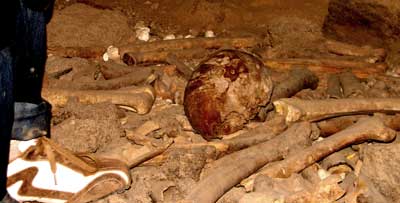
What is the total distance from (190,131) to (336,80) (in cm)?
122

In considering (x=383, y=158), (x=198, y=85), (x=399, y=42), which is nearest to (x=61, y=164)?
(x=198, y=85)

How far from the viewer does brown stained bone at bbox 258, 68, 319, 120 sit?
301 centimetres

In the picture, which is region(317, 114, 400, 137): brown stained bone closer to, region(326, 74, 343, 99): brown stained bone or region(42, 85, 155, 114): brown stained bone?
region(326, 74, 343, 99): brown stained bone

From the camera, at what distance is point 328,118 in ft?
9.50

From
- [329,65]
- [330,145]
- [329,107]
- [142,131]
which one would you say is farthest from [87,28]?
[330,145]

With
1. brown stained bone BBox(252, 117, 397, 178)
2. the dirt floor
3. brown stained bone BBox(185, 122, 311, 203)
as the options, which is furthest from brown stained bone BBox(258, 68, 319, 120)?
brown stained bone BBox(252, 117, 397, 178)

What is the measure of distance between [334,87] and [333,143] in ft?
2.89

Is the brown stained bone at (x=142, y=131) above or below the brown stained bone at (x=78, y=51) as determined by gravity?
above

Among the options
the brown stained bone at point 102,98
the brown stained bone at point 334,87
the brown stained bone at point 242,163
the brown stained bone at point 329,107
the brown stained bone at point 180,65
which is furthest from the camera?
the brown stained bone at point 180,65

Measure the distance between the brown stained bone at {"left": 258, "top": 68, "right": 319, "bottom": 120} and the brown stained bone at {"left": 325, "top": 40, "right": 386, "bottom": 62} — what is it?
23.1 inches

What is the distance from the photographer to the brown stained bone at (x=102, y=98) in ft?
9.57

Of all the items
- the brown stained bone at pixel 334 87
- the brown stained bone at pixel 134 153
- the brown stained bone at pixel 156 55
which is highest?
the brown stained bone at pixel 134 153

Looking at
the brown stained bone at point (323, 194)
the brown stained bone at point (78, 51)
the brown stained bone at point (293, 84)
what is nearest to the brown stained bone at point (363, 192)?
the brown stained bone at point (323, 194)

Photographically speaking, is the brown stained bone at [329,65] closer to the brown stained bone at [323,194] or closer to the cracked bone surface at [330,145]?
the cracked bone surface at [330,145]
